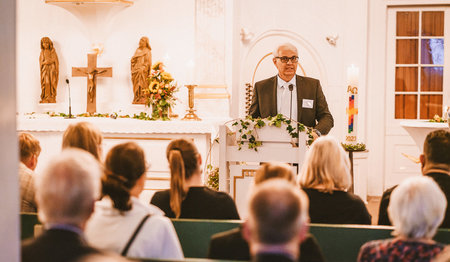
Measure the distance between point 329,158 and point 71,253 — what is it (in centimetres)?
168

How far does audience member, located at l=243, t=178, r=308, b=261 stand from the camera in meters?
1.61

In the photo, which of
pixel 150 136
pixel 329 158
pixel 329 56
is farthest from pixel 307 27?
pixel 329 158

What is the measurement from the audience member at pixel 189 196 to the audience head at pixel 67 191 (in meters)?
1.12

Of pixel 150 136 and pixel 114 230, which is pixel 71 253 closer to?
pixel 114 230

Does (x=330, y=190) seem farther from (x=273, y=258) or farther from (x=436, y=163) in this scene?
(x=273, y=258)

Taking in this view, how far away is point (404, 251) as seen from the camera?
2.16 m

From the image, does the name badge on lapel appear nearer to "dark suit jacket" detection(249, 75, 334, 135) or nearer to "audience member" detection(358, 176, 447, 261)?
"dark suit jacket" detection(249, 75, 334, 135)

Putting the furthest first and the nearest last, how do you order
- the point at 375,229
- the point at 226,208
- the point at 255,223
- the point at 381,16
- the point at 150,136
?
the point at 381,16 → the point at 150,136 → the point at 226,208 → the point at 375,229 → the point at 255,223

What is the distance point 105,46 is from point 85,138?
188 inches

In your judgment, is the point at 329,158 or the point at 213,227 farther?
the point at 329,158

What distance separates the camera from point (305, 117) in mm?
5301

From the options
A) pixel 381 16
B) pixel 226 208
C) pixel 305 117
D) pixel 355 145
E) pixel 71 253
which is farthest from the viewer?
pixel 381 16

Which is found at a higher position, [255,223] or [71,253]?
[255,223]

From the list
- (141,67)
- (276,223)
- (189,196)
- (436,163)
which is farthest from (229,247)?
(141,67)
